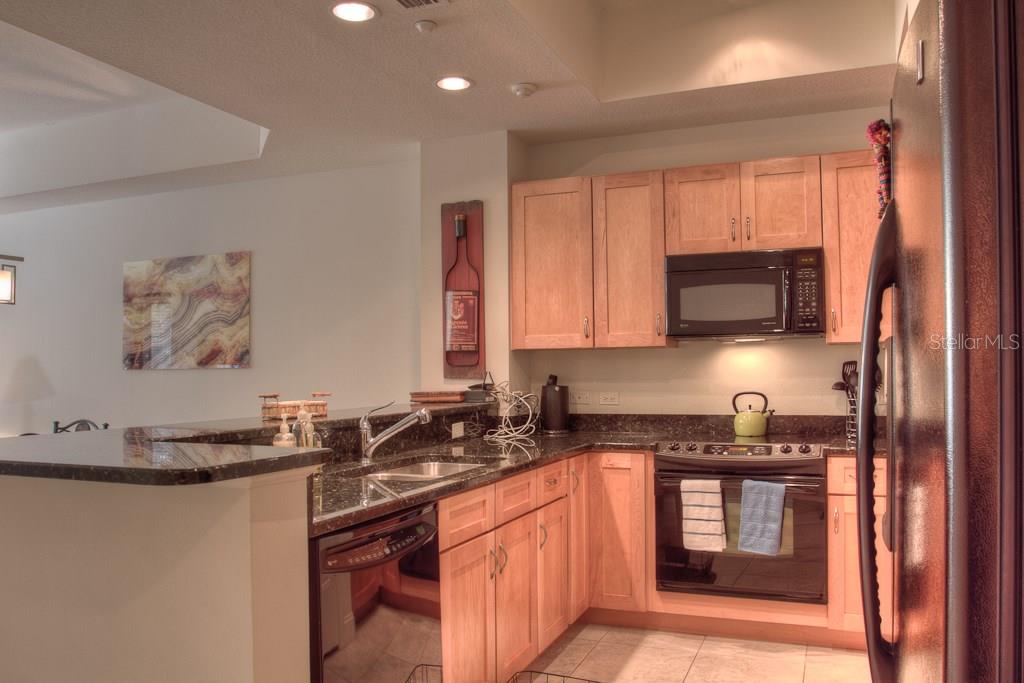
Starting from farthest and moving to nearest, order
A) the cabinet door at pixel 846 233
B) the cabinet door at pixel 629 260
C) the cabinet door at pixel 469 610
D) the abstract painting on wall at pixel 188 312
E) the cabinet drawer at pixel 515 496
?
1. the abstract painting on wall at pixel 188 312
2. the cabinet door at pixel 629 260
3. the cabinet door at pixel 846 233
4. the cabinet drawer at pixel 515 496
5. the cabinet door at pixel 469 610

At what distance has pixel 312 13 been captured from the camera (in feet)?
9.65

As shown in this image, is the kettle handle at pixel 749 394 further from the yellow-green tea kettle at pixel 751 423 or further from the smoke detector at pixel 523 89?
the smoke detector at pixel 523 89

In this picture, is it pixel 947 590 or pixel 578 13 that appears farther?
pixel 578 13

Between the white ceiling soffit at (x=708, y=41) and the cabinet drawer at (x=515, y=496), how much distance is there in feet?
5.86

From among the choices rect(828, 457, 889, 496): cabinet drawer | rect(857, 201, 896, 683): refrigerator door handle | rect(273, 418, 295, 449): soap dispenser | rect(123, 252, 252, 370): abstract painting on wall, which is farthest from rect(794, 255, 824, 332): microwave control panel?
rect(123, 252, 252, 370): abstract painting on wall

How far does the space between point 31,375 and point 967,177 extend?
23.2 ft

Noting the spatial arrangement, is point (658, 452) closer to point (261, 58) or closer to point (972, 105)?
point (261, 58)

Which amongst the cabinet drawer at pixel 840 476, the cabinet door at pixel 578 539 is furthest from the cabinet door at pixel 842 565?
the cabinet door at pixel 578 539

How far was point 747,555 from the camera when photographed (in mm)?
3648

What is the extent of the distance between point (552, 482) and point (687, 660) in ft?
3.20

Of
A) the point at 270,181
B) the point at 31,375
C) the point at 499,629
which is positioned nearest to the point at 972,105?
the point at 499,629

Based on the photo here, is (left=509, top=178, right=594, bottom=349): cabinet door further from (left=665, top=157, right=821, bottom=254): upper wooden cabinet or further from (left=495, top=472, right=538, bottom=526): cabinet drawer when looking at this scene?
(left=495, top=472, right=538, bottom=526): cabinet drawer

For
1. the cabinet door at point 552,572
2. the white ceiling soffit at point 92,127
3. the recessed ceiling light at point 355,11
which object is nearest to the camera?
the recessed ceiling light at point 355,11

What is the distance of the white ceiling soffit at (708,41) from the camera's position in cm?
362
